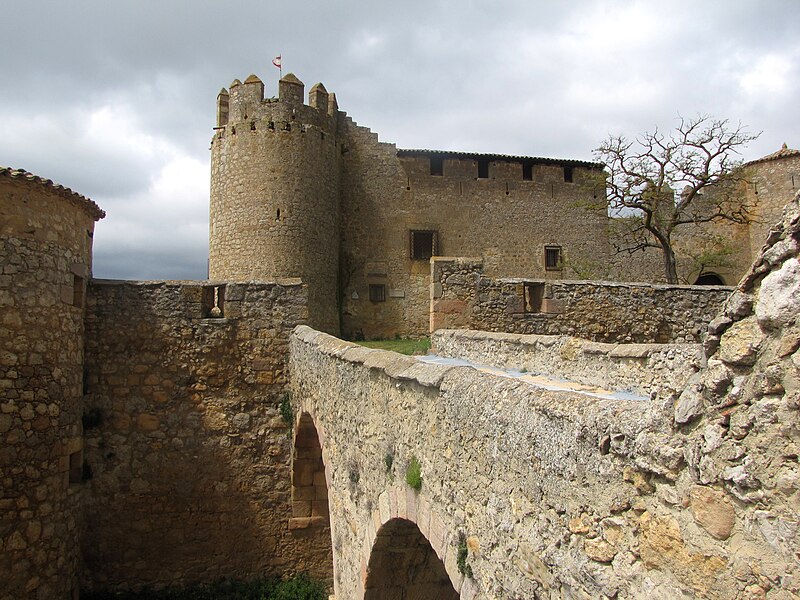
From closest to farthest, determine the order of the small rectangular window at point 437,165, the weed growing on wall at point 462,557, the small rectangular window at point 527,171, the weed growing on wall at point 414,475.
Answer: the weed growing on wall at point 462,557 → the weed growing on wall at point 414,475 → the small rectangular window at point 437,165 → the small rectangular window at point 527,171

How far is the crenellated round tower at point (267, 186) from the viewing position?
65.5ft

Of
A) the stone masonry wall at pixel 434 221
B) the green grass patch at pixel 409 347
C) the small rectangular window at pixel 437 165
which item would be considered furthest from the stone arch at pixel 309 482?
the small rectangular window at pixel 437 165

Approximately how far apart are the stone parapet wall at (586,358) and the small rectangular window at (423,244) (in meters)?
15.4

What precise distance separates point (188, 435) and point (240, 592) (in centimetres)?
293

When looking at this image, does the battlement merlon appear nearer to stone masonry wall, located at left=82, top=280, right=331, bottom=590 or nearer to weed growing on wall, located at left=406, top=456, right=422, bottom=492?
stone masonry wall, located at left=82, top=280, right=331, bottom=590

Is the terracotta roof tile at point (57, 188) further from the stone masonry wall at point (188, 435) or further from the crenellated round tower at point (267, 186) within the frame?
the crenellated round tower at point (267, 186)

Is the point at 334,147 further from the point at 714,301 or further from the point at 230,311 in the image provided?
the point at 714,301

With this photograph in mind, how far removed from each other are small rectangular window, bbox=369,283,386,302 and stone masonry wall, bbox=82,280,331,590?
12630 millimetres

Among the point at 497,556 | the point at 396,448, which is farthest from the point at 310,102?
the point at 497,556

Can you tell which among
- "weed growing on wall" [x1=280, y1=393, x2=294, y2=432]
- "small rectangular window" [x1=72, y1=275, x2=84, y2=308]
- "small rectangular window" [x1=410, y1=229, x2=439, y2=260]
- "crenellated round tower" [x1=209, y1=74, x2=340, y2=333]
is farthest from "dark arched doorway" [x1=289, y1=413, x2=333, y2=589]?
"small rectangular window" [x1=410, y1=229, x2=439, y2=260]

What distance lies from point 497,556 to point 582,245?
25496mm

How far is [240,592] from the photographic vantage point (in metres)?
10.7

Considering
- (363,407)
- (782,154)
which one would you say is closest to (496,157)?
(782,154)

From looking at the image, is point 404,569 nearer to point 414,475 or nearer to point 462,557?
point 414,475
